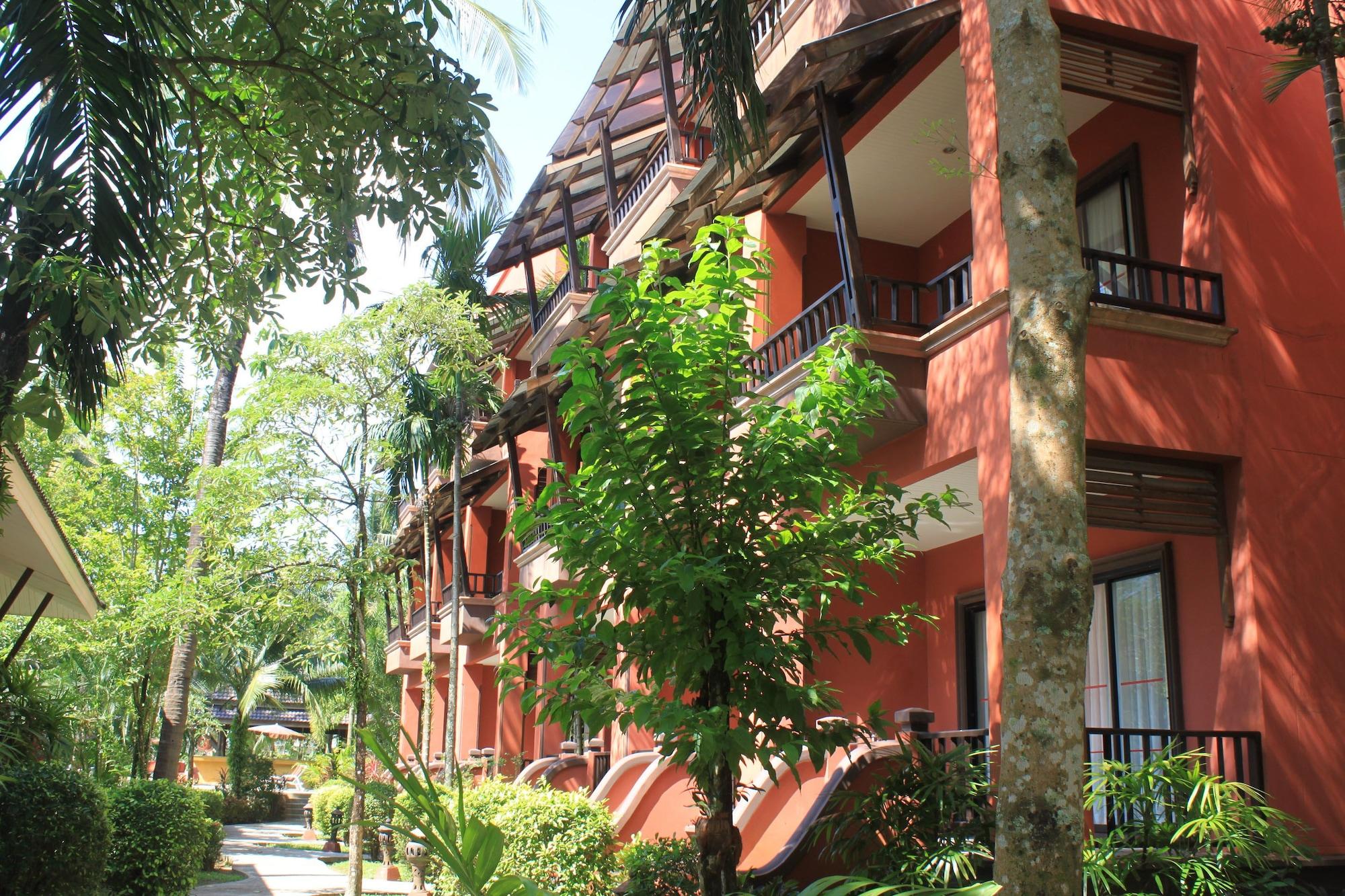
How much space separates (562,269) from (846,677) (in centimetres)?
1707

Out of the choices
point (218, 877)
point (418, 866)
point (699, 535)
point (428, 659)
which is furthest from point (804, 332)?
point (218, 877)

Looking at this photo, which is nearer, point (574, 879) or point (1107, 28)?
point (1107, 28)

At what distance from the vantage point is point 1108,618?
11.1m

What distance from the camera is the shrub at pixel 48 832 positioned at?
975cm

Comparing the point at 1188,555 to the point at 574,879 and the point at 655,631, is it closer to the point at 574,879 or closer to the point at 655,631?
the point at 655,631

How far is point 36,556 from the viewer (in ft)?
40.3

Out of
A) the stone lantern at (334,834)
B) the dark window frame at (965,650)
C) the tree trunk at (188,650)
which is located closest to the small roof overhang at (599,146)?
the tree trunk at (188,650)

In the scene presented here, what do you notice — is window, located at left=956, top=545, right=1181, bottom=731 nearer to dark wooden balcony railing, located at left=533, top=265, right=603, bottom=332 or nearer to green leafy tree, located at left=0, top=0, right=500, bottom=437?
green leafy tree, located at left=0, top=0, right=500, bottom=437

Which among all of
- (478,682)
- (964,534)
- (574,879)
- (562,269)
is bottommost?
(574,879)

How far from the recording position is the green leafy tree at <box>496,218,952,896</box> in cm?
620

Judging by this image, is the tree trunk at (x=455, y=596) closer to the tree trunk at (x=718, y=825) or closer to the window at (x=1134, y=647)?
the window at (x=1134, y=647)

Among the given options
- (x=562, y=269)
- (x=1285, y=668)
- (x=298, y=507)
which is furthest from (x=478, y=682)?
(x=1285, y=668)

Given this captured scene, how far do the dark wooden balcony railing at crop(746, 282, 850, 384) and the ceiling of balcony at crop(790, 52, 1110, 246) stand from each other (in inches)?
64.3

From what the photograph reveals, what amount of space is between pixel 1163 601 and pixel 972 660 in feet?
10.4
